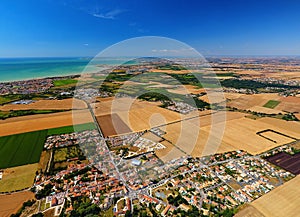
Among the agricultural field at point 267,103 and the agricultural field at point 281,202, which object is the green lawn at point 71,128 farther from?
the agricultural field at point 267,103

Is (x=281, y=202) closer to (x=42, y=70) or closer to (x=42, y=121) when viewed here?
(x=42, y=121)

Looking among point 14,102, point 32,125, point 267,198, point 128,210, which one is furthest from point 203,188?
point 14,102

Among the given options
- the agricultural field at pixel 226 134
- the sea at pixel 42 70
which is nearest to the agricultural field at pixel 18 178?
the agricultural field at pixel 226 134

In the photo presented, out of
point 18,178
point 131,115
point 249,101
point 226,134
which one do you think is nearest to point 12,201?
point 18,178

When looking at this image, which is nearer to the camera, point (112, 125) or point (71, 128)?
point (71, 128)

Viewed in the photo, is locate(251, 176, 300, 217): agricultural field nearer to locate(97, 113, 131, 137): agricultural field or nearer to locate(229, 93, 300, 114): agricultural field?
locate(97, 113, 131, 137): agricultural field

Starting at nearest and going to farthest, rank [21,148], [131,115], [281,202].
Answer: [281,202], [21,148], [131,115]
